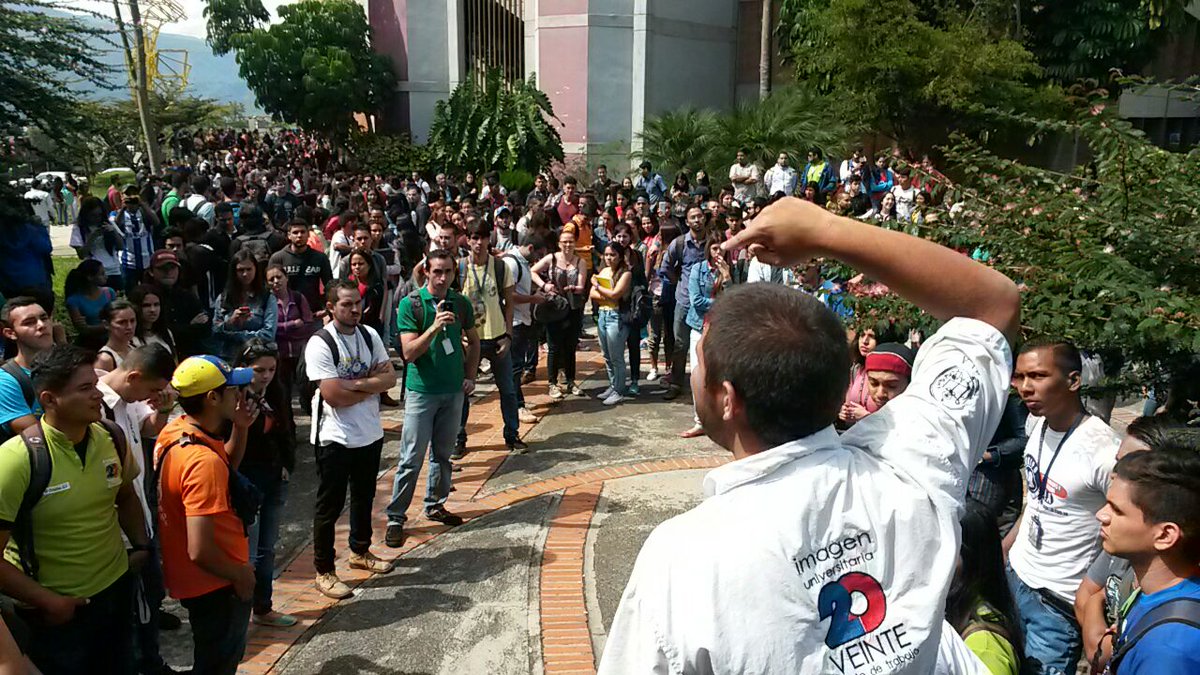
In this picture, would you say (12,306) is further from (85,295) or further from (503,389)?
(503,389)

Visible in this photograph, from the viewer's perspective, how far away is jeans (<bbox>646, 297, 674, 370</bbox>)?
10.5m

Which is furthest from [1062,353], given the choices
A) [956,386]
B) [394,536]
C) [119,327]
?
[119,327]

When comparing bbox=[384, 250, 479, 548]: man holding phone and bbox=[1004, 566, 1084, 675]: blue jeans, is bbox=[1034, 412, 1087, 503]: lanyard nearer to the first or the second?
bbox=[1004, 566, 1084, 675]: blue jeans

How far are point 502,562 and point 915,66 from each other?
63.4 feet

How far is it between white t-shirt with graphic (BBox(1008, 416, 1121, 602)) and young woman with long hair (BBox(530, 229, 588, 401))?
20.2ft

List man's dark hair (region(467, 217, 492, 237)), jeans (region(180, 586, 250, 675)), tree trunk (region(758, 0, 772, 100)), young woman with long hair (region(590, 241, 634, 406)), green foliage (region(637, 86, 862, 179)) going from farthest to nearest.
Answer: tree trunk (region(758, 0, 772, 100)) < green foliage (region(637, 86, 862, 179)) < young woman with long hair (region(590, 241, 634, 406)) < man's dark hair (region(467, 217, 492, 237)) < jeans (region(180, 586, 250, 675))

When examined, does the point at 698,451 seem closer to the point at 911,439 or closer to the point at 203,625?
the point at 203,625

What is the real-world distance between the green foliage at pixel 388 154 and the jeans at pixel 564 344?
17.4 m

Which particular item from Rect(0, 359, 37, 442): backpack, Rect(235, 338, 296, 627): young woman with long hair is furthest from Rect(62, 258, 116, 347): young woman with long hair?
Rect(0, 359, 37, 442): backpack

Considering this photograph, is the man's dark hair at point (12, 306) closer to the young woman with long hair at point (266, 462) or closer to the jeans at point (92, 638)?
the young woman with long hair at point (266, 462)

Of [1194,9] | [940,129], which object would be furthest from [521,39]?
[1194,9]

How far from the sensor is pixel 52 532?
375 cm

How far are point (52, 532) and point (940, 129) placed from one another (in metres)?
23.7

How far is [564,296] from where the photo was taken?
32.1 ft
